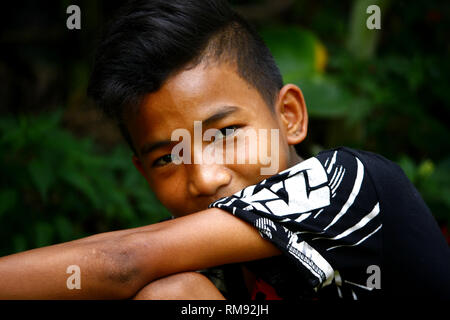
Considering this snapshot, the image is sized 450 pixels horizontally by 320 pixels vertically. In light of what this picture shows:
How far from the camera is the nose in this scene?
1.15 m

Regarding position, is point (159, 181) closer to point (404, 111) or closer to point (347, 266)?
point (347, 266)

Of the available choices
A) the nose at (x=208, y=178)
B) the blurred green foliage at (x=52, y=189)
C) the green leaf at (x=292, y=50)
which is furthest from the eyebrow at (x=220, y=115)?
the green leaf at (x=292, y=50)

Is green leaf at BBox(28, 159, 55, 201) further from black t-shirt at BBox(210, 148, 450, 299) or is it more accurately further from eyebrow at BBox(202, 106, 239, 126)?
black t-shirt at BBox(210, 148, 450, 299)

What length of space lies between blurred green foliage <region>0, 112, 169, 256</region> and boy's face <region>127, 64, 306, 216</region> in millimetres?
792

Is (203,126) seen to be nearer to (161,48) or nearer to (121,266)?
(161,48)

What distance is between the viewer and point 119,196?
83.7 inches

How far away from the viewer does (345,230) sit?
1021 mm

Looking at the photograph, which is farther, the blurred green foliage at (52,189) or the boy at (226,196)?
the blurred green foliage at (52,189)

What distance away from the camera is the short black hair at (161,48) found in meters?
1.21

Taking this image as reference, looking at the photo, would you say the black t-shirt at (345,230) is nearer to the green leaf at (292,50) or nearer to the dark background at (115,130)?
the dark background at (115,130)

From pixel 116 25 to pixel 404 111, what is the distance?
212 centimetres

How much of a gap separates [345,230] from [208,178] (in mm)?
340

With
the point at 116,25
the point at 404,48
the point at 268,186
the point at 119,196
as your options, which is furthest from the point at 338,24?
the point at 268,186

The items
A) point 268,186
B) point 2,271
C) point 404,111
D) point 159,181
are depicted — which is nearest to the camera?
point 2,271
